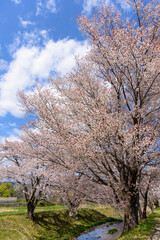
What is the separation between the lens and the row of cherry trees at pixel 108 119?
7.90 metres

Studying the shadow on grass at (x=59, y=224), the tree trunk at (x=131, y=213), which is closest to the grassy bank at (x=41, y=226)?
the shadow on grass at (x=59, y=224)

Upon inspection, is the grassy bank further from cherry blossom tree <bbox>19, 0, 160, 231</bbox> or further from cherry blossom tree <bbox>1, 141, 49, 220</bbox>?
cherry blossom tree <bbox>19, 0, 160, 231</bbox>

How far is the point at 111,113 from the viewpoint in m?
8.68

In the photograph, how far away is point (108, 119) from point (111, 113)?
3.17 feet

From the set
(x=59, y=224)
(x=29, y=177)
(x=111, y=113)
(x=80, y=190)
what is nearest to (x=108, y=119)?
(x=111, y=113)

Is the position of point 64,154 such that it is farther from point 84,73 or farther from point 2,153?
point 2,153

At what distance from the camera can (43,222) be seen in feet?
59.5

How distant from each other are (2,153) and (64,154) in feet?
39.9

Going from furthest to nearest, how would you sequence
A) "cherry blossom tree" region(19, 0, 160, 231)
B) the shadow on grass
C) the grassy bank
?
the shadow on grass
the grassy bank
"cherry blossom tree" region(19, 0, 160, 231)

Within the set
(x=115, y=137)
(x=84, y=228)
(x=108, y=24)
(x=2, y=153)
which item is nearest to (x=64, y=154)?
(x=115, y=137)

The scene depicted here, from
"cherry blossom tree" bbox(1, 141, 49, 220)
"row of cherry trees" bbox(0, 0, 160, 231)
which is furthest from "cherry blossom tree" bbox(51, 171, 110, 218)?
"cherry blossom tree" bbox(1, 141, 49, 220)

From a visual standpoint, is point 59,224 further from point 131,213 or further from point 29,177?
point 131,213

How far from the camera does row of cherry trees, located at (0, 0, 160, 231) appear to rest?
7.90 meters

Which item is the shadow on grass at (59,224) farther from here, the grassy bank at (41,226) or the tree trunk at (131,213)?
the tree trunk at (131,213)
